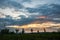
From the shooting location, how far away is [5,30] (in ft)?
524

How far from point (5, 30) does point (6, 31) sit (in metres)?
3.04

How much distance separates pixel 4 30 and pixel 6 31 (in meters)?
2.65

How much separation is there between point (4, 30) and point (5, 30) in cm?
147

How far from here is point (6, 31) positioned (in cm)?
15712

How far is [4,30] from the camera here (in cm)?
15850
